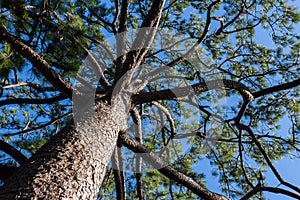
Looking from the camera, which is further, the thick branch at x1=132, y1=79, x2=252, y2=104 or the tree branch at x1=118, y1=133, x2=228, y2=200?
the thick branch at x1=132, y1=79, x2=252, y2=104

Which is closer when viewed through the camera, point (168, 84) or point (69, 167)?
point (69, 167)

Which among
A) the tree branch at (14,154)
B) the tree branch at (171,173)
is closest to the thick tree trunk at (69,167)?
the tree branch at (171,173)

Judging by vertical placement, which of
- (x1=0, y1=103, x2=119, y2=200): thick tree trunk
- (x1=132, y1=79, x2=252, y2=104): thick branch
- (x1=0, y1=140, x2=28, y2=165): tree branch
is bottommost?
(x1=0, y1=103, x2=119, y2=200): thick tree trunk

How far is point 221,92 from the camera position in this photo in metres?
3.64

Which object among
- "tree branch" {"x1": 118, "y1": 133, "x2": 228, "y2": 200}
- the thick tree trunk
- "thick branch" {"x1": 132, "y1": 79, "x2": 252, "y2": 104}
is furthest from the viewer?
"thick branch" {"x1": 132, "y1": 79, "x2": 252, "y2": 104}

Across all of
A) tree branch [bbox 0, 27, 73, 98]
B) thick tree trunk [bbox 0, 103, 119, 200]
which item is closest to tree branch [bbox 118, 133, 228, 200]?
thick tree trunk [bbox 0, 103, 119, 200]

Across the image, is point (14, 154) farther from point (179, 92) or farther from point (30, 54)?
point (179, 92)

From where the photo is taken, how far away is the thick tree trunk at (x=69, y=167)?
3.36 feet

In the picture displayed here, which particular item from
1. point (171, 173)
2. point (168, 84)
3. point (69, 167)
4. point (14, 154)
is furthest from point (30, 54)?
point (168, 84)

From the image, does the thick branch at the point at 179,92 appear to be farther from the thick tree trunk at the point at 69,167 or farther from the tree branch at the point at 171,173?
the thick tree trunk at the point at 69,167

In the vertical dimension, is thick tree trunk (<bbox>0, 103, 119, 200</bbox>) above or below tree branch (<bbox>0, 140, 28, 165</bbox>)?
below

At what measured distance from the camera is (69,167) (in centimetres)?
120

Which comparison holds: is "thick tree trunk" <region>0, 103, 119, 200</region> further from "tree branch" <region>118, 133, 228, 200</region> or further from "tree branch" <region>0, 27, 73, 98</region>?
"tree branch" <region>0, 27, 73, 98</region>

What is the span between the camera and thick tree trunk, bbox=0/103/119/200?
1025mm
